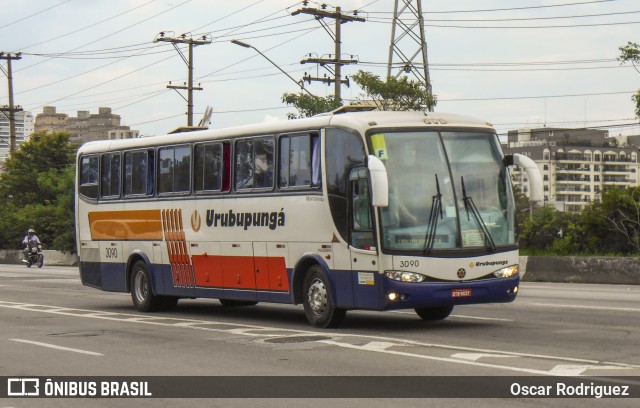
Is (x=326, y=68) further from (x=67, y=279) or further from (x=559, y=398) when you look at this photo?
(x=559, y=398)

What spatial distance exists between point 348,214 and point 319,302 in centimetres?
150

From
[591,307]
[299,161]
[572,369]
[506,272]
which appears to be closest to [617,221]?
[591,307]

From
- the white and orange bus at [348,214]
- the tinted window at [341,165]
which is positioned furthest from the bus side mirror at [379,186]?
the tinted window at [341,165]

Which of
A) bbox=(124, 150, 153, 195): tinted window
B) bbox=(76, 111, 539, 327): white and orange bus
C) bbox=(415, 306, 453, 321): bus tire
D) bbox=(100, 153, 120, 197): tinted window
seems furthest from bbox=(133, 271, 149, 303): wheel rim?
bbox=(415, 306, 453, 321): bus tire

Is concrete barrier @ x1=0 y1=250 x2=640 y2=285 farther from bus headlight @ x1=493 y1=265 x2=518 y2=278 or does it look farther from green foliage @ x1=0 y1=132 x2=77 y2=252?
green foliage @ x1=0 y1=132 x2=77 y2=252

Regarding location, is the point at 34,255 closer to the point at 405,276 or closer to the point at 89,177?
the point at 89,177

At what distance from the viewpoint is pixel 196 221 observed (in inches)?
799

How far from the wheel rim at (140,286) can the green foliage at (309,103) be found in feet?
84.5

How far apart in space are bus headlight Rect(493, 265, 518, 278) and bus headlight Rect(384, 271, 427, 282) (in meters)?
1.23

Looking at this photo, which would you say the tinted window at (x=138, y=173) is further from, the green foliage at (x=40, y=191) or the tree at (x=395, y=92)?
the green foliage at (x=40, y=191)

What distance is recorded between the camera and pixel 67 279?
37.4 meters

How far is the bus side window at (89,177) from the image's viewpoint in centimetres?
2380

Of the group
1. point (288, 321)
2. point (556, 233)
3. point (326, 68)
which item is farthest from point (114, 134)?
point (288, 321)

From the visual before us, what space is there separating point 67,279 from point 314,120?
22.0m
